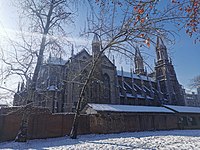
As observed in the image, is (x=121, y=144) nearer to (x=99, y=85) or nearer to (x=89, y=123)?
(x=89, y=123)

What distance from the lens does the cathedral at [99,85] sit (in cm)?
1909

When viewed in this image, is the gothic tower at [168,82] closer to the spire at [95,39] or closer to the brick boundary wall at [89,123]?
the brick boundary wall at [89,123]

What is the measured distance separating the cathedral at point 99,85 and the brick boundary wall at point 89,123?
6.71 ft

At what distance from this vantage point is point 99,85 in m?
29.0

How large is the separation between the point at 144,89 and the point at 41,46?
37261 mm

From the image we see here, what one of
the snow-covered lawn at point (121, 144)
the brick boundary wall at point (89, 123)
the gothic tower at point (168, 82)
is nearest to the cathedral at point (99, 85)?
the gothic tower at point (168, 82)

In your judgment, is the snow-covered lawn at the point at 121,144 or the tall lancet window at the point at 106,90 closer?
the snow-covered lawn at the point at 121,144

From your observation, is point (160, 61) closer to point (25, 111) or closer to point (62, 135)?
point (62, 135)

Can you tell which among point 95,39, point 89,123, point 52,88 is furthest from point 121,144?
point 52,88

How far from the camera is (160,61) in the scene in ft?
168

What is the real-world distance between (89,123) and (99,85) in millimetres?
11418

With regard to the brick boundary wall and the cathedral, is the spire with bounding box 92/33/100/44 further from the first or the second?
the brick boundary wall

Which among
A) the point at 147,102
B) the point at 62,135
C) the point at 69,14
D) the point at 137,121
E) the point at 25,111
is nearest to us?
the point at 25,111

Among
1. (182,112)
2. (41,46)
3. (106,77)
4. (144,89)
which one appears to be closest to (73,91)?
(106,77)
